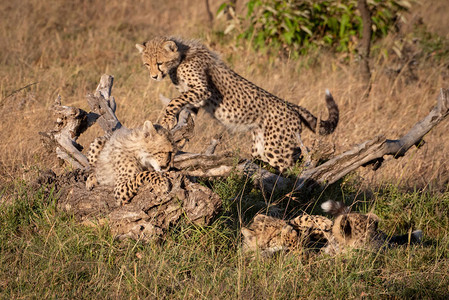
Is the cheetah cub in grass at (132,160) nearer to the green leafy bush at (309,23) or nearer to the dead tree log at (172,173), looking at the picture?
the dead tree log at (172,173)

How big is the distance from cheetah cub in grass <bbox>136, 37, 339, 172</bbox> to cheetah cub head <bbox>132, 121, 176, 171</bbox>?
155cm

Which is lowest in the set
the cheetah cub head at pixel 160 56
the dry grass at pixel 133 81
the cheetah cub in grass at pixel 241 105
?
the dry grass at pixel 133 81

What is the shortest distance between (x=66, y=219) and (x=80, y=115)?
0.96m

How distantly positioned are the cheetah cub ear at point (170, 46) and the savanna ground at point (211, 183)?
0.97 metres

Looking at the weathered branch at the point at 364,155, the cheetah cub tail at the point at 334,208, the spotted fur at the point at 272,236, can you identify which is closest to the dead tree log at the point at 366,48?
the weathered branch at the point at 364,155

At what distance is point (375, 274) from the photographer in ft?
10.7

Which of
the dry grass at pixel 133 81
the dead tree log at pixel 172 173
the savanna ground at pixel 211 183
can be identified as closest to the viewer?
the savanna ground at pixel 211 183

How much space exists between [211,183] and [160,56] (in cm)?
149

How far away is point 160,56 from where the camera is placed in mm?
4906

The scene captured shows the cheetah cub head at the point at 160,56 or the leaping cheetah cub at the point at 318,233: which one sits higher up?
the cheetah cub head at the point at 160,56

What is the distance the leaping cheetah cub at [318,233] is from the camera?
3314mm

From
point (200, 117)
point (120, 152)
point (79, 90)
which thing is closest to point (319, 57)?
point (200, 117)

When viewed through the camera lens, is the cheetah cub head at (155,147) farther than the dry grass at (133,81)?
No

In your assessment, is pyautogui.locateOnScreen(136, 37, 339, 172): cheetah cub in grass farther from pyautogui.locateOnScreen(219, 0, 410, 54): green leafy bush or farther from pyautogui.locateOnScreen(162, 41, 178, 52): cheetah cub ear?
pyautogui.locateOnScreen(219, 0, 410, 54): green leafy bush
